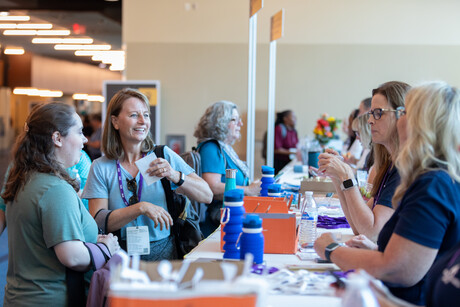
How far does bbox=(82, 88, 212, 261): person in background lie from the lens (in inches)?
97.7

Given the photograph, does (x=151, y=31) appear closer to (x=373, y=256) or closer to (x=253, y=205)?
(x=253, y=205)

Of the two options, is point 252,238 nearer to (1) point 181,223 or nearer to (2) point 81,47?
(1) point 181,223

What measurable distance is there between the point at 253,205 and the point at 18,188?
105 cm

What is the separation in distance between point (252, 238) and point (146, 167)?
871 mm

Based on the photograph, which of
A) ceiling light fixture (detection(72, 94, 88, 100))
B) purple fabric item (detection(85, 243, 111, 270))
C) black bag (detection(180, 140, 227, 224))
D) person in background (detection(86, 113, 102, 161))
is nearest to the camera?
purple fabric item (detection(85, 243, 111, 270))

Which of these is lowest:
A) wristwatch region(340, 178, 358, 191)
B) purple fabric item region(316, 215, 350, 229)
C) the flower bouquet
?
purple fabric item region(316, 215, 350, 229)

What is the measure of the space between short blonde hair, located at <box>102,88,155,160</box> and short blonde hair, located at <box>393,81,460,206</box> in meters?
1.59

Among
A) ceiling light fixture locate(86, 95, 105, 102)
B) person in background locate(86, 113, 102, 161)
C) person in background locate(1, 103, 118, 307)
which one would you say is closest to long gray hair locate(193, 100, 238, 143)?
person in background locate(1, 103, 118, 307)

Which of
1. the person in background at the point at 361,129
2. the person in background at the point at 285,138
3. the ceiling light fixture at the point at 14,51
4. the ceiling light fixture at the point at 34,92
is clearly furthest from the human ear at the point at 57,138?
the ceiling light fixture at the point at 34,92

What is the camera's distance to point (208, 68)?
9.23m

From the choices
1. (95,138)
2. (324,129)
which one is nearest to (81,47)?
(95,138)

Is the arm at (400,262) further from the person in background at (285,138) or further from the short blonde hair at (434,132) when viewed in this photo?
the person in background at (285,138)

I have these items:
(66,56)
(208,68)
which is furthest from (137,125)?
(66,56)

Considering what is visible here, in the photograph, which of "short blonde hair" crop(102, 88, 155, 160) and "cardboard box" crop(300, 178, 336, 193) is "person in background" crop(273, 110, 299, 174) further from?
"short blonde hair" crop(102, 88, 155, 160)
